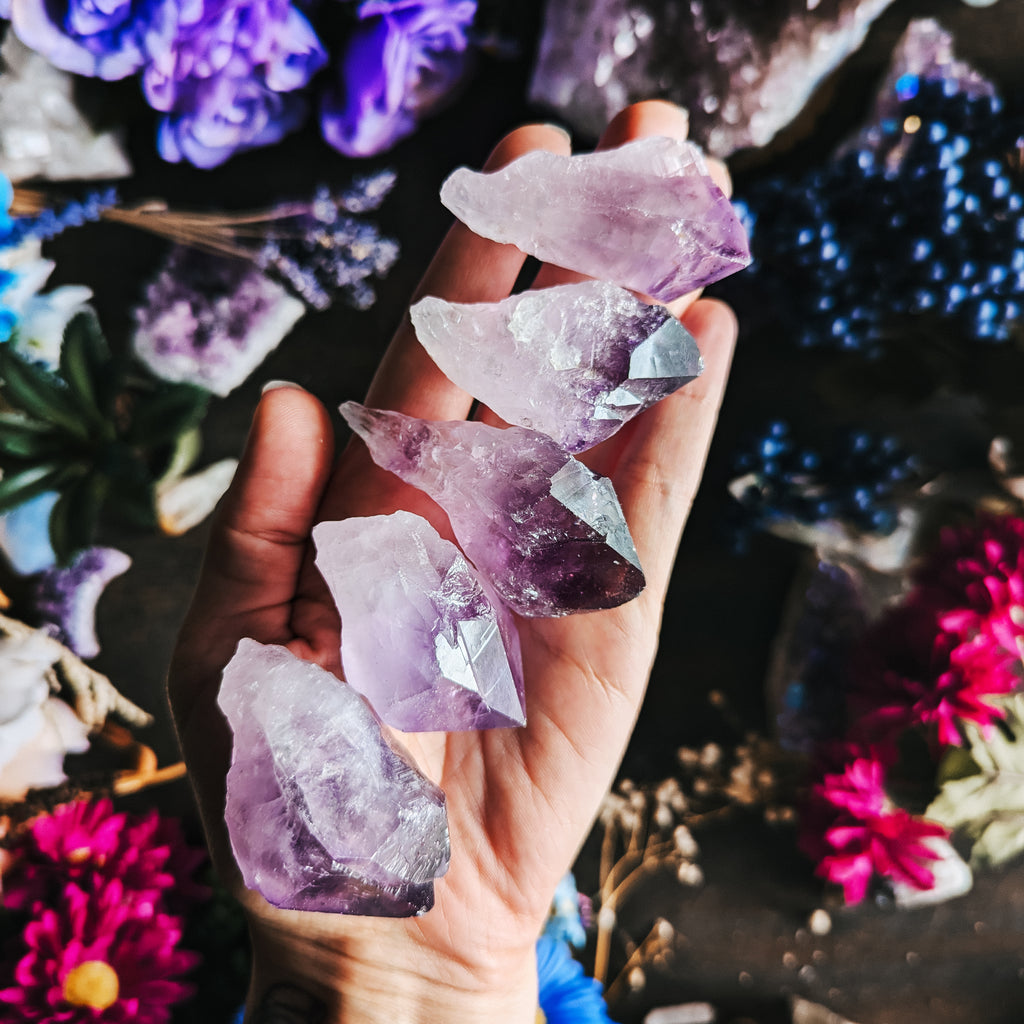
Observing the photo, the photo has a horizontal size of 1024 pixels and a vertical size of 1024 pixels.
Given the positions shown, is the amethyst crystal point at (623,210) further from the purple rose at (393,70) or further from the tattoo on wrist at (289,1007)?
the tattoo on wrist at (289,1007)

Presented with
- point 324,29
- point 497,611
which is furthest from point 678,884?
point 324,29

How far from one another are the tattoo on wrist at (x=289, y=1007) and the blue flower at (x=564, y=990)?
273mm

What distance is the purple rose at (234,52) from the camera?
0.75 metres

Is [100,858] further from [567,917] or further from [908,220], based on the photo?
Answer: [908,220]

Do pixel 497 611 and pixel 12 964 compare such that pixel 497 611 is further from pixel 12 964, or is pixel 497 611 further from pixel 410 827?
pixel 12 964

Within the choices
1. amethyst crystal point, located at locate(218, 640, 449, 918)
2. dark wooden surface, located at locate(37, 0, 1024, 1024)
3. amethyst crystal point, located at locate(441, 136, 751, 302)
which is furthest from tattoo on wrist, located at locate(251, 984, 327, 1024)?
amethyst crystal point, located at locate(441, 136, 751, 302)

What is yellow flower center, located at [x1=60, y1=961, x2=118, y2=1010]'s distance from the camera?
73cm

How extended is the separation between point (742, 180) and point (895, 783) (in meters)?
0.63

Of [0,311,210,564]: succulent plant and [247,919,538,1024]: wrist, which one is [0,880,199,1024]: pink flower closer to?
[247,919,538,1024]: wrist

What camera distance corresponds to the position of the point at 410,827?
54 centimetres

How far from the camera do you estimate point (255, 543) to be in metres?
0.60

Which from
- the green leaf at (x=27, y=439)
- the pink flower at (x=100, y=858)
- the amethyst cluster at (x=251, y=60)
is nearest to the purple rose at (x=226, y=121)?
the amethyst cluster at (x=251, y=60)

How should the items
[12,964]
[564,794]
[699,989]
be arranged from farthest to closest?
[699,989] < [12,964] < [564,794]

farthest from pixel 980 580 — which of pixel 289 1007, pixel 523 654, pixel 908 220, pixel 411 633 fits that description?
pixel 289 1007
